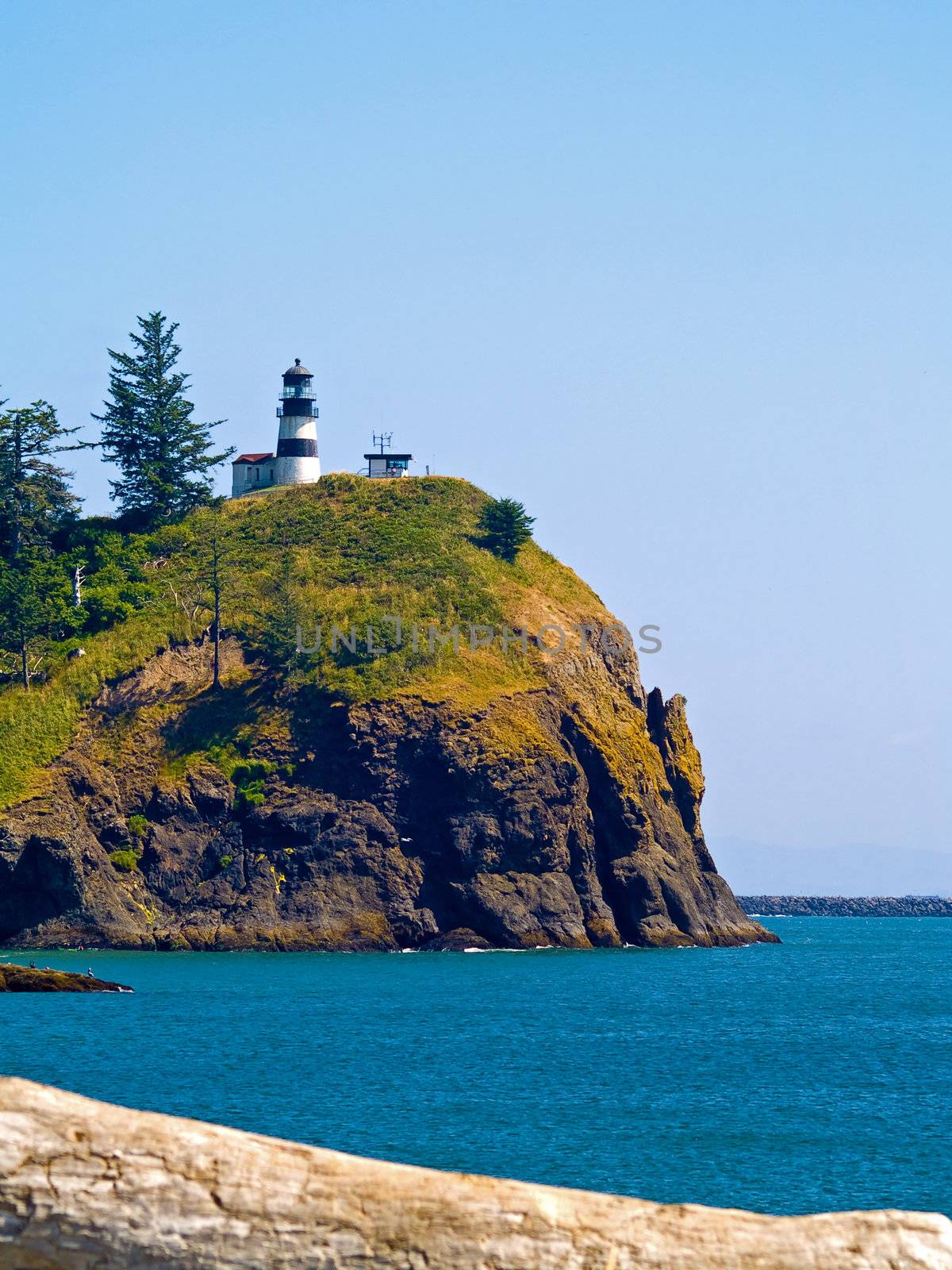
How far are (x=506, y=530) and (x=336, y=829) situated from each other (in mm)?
33968

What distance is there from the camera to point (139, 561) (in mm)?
114000

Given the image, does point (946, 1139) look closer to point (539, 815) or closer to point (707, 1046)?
point (707, 1046)

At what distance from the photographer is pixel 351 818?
3684 inches

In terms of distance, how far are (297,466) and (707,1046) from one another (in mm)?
81724

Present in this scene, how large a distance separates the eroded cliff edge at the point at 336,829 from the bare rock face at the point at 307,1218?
273 ft

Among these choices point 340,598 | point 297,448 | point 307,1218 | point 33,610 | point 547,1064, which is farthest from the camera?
point 297,448

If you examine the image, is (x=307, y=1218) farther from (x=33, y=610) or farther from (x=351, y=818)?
(x=33, y=610)

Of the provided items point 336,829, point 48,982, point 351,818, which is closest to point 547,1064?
point 48,982

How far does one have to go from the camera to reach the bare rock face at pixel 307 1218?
6.71 metres

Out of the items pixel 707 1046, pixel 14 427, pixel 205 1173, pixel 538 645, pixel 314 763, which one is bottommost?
pixel 707 1046

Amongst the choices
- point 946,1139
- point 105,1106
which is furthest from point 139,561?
point 105,1106

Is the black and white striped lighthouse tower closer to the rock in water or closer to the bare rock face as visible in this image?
the rock in water

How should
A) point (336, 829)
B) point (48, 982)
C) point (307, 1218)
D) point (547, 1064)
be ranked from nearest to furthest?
point (307, 1218) < point (547, 1064) < point (48, 982) < point (336, 829)

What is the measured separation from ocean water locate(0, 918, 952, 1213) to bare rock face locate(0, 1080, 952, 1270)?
74.7ft
